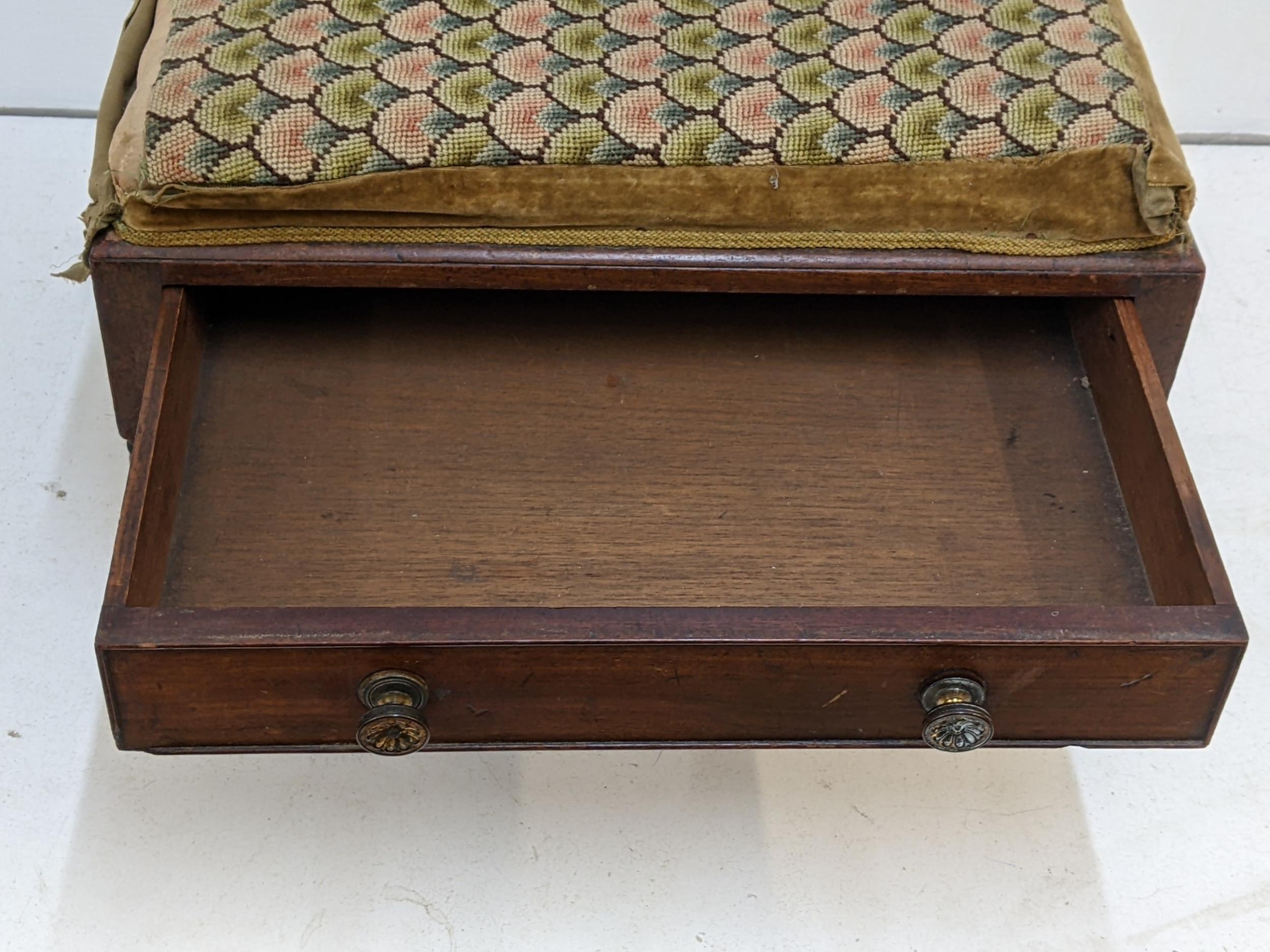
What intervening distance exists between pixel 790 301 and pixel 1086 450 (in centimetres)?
27

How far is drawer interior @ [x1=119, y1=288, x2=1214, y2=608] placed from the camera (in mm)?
1099

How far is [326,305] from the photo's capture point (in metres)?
1.28

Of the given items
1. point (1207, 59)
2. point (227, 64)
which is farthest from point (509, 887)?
point (1207, 59)

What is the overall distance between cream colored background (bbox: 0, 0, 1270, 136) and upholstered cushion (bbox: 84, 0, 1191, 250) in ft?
2.22

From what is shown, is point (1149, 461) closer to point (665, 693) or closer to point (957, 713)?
point (957, 713)

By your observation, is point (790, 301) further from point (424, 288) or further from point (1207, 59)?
point (1207, 59)

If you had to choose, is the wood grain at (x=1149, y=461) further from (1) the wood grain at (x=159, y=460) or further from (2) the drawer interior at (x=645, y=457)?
(1) the wood grain at (x=159, y=460)

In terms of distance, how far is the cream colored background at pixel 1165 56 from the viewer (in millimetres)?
1819

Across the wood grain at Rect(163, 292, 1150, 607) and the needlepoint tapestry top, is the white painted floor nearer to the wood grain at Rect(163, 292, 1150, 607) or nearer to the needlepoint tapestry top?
the wood grain at Rect(163, 292, 1150, 607)

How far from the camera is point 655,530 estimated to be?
113 cm

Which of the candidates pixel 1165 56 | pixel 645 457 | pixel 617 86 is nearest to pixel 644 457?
pixel 645 457

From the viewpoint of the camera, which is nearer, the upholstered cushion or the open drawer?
the open drawer

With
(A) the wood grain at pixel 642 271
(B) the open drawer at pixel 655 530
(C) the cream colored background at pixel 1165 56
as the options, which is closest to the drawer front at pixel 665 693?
(B) the open drawer at pixel 655 530

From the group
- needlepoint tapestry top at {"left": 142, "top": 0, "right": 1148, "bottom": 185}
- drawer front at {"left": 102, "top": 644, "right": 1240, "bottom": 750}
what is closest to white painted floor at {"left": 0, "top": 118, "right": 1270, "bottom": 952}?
drawer front at {"left": 102, "top": 644, "right": 1240, "bottom": 750}
